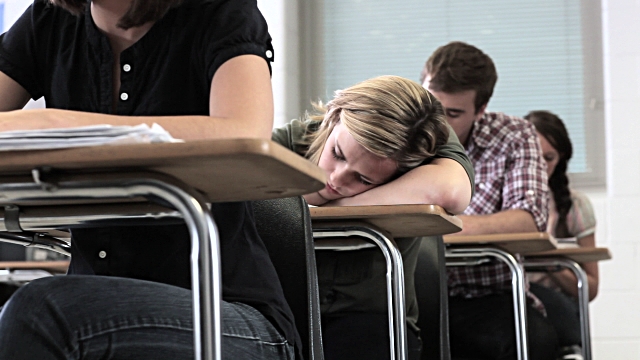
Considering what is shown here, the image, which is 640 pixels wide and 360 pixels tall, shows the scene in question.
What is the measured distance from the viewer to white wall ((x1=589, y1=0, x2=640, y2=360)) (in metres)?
3.79

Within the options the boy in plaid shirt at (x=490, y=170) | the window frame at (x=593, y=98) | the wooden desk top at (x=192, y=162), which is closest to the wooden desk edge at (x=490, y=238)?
the boy in plaid shirt at (x=490, y=170)

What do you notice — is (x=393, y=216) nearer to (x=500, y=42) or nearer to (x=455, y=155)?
(x=455, y=155)

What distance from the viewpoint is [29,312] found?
2.83ft

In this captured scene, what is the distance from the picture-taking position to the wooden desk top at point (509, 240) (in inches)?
87.0

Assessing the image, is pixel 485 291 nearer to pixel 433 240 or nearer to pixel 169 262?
pixel 433 240

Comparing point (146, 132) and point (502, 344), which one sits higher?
point (146, 132)

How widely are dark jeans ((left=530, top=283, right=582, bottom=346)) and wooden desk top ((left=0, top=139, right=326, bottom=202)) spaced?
229 centimetres

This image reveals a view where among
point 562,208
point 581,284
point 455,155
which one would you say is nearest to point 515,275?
point 455,155

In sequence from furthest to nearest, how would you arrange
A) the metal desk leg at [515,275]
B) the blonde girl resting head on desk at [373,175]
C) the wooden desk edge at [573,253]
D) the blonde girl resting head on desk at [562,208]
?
1. the blonde girl resting head on desk at [562,208]
2. the wooden desk edge at [573,253]
3. the metal desk leg at [515,275]
4. the blonde girl resting head on desk at [373,175]

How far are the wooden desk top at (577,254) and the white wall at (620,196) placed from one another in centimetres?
85

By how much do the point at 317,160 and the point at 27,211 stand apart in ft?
2.70

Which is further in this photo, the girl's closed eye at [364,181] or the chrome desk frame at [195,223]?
the girl's closed eye at [364,181]

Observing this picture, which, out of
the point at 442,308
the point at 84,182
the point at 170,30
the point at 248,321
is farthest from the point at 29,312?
the point at 442,308

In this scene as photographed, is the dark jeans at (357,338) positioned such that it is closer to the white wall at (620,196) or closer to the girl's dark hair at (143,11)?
the girl's dark hair at (143,11)
